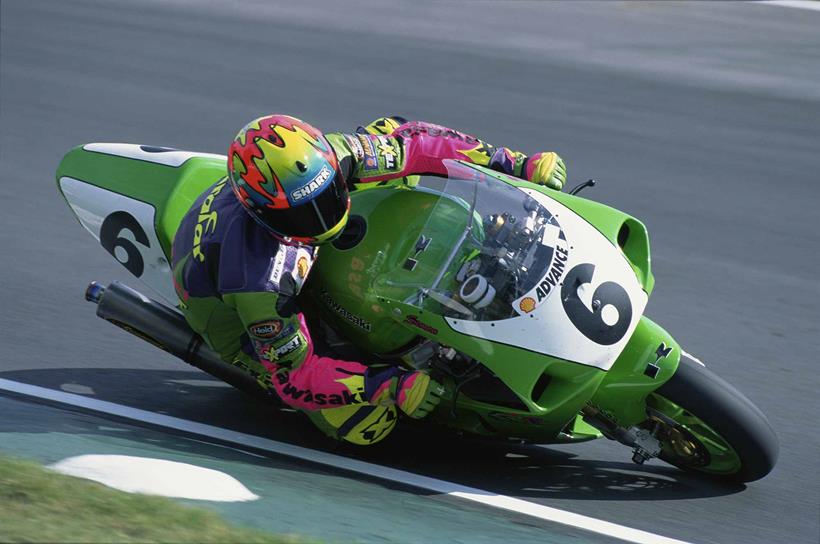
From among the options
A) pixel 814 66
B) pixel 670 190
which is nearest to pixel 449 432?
pixel 670 190

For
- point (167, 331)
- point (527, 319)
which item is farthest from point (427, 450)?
point (167, 331)

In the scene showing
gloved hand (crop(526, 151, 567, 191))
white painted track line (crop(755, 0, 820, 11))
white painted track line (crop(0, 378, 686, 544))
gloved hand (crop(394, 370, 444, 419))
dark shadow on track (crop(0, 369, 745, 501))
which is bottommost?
white painted track line (crop(0, 378, 686, 544))

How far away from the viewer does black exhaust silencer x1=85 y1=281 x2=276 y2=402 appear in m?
5.45

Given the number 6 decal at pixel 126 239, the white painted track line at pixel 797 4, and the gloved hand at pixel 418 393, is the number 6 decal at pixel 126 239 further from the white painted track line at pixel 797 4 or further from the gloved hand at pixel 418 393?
the white painted track line at pixel 797 4

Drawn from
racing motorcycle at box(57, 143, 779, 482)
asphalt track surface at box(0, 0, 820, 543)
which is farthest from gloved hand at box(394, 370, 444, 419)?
asphalt track surface at box(0, 0, 820, 543)

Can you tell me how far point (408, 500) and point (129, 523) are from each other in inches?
46.2

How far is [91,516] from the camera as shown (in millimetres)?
3918

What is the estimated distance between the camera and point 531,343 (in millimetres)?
4426

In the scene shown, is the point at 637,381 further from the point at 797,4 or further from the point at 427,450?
the point at 797,4

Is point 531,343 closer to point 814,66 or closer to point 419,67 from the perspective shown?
point 419,67

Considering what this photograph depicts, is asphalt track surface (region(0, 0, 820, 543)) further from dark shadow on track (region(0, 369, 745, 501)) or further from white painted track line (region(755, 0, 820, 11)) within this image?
white painted track line (region(755, 0, 820, 11))

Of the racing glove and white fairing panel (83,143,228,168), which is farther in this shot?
white fairing panel (83,143,228,168)

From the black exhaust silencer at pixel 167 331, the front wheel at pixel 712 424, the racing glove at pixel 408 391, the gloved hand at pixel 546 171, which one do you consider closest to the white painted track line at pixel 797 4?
the gloved hand at pixel 546 171

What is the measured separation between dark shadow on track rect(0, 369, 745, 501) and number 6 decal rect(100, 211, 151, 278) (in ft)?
2.06
